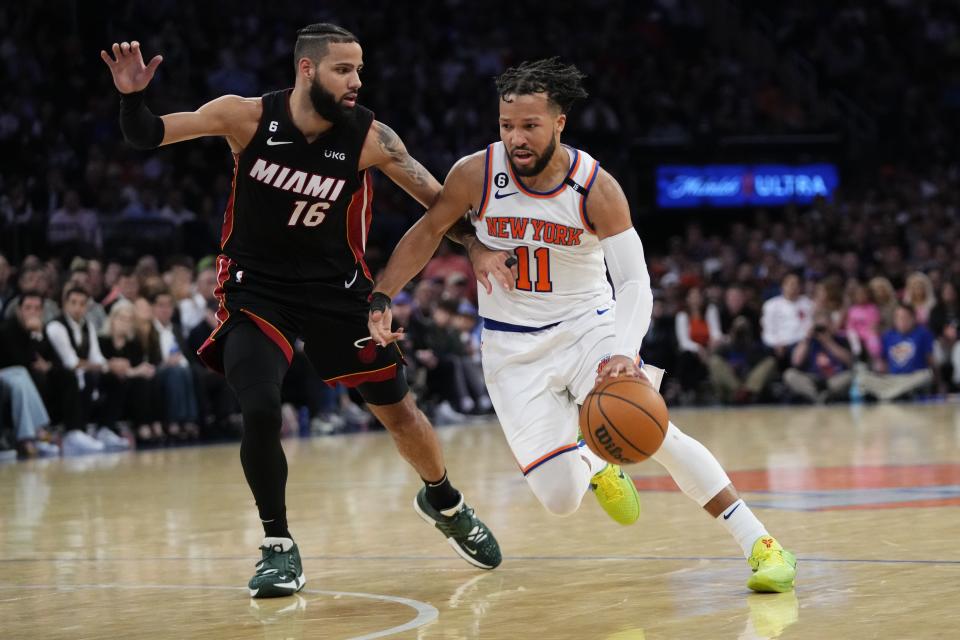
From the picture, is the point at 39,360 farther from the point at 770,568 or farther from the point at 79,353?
the point at 770,568

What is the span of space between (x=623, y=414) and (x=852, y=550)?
57.4 inches

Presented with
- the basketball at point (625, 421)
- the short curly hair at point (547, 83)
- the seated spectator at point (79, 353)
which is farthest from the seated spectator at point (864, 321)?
the basketball at point (625, 421)

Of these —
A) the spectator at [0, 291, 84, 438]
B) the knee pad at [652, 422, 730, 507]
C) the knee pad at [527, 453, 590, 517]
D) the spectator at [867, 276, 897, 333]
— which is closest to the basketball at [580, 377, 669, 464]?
the knee pad at [652, 422, 730, 507]

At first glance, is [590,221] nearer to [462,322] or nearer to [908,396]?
[462,322]

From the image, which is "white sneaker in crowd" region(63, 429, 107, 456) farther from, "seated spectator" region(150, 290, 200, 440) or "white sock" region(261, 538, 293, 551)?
"white sock" region(261, 538, 293, 551)

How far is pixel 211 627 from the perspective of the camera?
15.4 ft

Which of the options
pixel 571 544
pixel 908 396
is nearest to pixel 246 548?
pixel 571 544

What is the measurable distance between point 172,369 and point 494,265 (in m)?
8.27

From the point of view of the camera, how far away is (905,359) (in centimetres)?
1703

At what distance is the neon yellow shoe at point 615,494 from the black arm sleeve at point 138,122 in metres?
2.22

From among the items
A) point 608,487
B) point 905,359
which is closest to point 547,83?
point 608,487

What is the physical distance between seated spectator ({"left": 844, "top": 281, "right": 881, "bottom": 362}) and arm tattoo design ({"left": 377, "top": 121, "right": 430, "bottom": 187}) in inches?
483

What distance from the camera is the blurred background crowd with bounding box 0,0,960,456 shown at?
13.4 m

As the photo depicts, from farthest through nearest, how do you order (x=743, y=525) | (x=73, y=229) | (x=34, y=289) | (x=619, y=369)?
(x=73, y=229) < (x=34, y=289) < (x=743, y=525) < (x=619, y=369)
